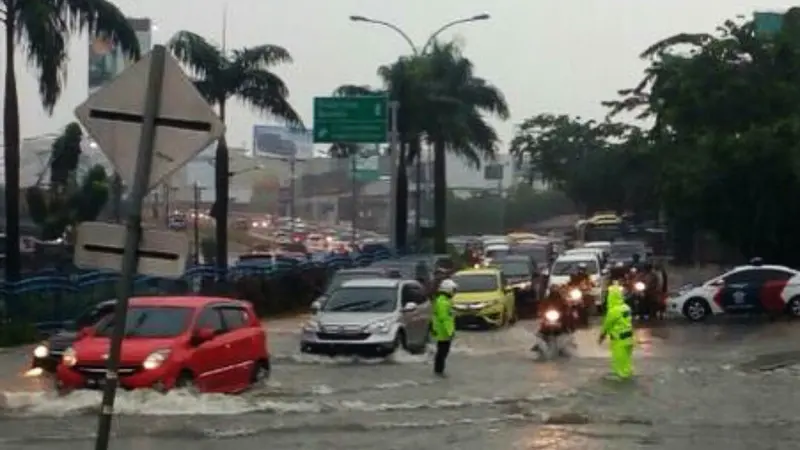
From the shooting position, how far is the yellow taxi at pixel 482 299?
130ft

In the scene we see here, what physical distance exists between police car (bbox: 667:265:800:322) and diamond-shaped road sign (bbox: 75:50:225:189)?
34.0 metres

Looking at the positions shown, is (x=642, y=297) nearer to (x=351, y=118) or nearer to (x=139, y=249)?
(x=351, y=118)

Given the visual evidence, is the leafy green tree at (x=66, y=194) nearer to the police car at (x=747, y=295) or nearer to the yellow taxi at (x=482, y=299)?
the yellow taxi at (x=482, y=299)

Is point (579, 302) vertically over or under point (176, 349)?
under

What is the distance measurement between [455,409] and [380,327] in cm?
909

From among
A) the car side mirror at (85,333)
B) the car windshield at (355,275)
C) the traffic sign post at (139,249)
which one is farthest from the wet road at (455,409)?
the car windshield at (355,275)

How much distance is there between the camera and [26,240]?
67375 mm

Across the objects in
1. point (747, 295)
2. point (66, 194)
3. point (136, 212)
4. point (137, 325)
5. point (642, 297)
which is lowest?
point (642, 297)

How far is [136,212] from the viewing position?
869cm

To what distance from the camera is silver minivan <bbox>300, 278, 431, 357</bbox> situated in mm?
29016

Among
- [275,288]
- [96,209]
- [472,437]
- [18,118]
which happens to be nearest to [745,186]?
[275,288]

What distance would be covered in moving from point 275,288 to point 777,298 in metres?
14.4

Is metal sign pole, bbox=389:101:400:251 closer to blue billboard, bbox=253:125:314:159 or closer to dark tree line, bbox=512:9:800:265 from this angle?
dark tree line, bbox=512:9:800:265

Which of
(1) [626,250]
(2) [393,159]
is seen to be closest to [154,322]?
(2) [393,159]
